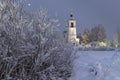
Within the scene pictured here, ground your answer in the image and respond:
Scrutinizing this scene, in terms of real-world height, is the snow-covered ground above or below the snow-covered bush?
below

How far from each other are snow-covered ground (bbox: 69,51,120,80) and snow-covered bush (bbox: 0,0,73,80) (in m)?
0.46

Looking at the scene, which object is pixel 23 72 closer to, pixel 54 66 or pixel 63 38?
pixel 54 66

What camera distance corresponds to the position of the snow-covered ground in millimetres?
9727

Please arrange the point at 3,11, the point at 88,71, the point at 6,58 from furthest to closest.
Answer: the point at 88,71 < the point at 3,11 < the point at 6,58

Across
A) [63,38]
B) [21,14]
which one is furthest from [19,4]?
[63,38]

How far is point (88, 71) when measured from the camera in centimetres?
1041

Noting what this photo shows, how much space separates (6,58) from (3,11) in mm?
1125

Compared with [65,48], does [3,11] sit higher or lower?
higher

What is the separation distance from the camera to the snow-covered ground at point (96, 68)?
9.73 metres

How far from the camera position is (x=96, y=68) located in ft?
33.1

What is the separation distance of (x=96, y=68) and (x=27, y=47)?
170 cm

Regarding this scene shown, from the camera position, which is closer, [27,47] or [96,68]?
[27,47]

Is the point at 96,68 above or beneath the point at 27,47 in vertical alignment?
beneath

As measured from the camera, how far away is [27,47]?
9.37m
